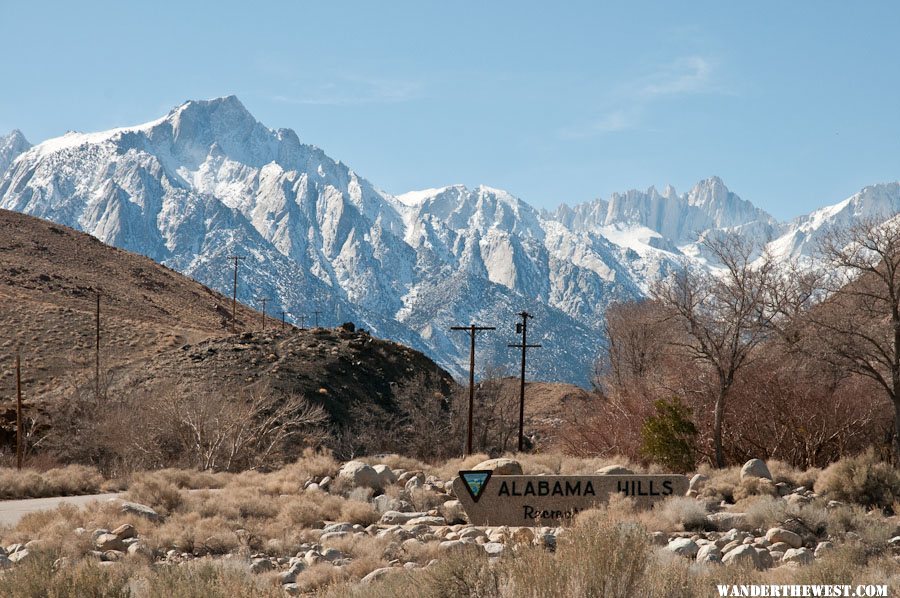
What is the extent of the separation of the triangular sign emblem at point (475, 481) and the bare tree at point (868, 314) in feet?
41.4

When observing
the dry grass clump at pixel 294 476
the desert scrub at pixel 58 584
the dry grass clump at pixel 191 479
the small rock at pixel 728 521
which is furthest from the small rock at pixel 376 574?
the dry grass clump at pixel 191 479

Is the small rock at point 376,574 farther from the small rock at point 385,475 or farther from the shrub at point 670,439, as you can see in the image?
the shrub at point 670,439

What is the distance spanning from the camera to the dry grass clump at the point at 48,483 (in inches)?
1004

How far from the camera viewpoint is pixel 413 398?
7094cm

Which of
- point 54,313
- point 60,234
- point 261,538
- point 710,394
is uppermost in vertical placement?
point 60,234

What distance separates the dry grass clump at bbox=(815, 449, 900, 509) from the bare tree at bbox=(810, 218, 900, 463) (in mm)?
4395

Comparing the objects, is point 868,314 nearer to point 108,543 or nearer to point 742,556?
point 742,556

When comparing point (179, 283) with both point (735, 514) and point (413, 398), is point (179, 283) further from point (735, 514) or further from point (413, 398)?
point (735, 514)

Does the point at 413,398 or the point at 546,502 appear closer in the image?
the point at 546,502

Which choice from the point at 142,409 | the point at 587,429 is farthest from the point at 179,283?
the point at 587,429

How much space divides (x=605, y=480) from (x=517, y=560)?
1008cm

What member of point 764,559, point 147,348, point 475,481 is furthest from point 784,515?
point 147,348

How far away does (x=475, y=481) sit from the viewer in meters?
19.8

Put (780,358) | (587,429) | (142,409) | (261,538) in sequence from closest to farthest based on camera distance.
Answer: (261,538)
(780,358)
(587,429)
(142,409)
